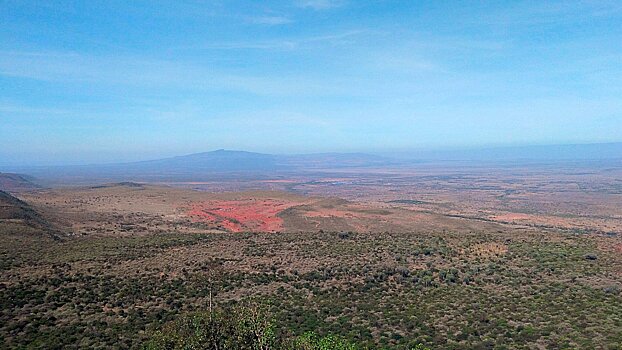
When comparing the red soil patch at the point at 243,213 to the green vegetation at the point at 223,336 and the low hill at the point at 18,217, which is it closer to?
the low hill at the point at 18,217

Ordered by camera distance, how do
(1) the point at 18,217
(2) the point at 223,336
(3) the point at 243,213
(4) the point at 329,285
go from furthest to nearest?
(3) the point at 243,213, (1) the point at 18,217, (4) the point at 329,285, (2) the point at 223,336

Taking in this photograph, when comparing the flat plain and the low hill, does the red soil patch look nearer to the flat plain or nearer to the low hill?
the flat plain

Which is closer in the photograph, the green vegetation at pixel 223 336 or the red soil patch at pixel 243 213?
the green vegetation at pixel 223 336

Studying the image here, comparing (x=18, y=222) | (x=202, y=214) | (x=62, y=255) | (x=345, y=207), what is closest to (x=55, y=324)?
(x=62, y=255)

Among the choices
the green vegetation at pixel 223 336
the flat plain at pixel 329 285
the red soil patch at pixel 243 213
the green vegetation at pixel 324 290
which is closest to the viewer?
the green vegetation at pixel 223 336

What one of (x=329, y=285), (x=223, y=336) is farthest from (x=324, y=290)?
(x=223, y=336)

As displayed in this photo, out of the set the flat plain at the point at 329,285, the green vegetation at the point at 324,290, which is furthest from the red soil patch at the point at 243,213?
the green vegetation at the point at 324,290

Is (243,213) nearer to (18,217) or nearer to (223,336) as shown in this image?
(18,217)

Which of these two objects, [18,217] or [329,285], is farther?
[18,217]
